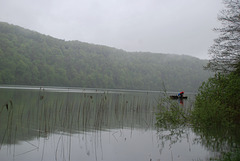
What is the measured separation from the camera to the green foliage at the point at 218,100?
10.9 meters

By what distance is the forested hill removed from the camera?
96938 millimetres

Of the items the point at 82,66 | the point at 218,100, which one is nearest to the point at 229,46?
the point at 218,100

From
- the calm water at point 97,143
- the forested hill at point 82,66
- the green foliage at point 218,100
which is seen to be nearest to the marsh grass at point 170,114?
the calm water at point 97,143

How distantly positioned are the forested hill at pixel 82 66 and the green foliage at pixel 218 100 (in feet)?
276

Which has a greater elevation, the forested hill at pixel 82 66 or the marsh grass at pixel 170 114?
the forested hill at pixel 82 66

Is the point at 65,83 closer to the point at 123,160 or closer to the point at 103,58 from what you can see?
the point at 103,58

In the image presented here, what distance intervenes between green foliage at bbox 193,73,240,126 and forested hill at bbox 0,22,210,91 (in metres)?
84.2

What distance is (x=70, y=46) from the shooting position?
5453 inches

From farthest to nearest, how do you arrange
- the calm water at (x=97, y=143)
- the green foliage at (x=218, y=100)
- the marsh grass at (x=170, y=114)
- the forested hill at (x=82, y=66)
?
the forested hill at (x=82, y=66) < the marsh grass at (x=170, y=114) < the green foliage at (x=218, y=100) < the calm water at (x=97, y=143)

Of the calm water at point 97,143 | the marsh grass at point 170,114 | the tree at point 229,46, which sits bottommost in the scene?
the calm water at point 97,143

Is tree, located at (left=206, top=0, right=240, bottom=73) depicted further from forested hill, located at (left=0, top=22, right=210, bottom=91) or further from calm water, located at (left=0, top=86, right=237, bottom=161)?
forested hill, located at (left=0, top=22, right=210, bottom=91)

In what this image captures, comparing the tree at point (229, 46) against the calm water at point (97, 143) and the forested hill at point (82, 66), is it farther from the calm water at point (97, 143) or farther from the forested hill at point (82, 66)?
the forested hill at point (82, 66)

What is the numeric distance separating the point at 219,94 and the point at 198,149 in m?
3.81

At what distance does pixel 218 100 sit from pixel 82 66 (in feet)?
396
